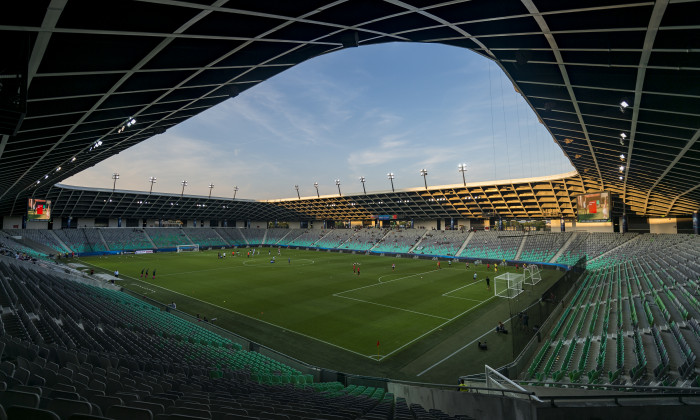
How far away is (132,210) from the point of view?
77062 millimetres

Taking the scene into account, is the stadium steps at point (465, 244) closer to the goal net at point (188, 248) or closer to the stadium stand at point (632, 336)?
the stadium stand at point (632, 336)

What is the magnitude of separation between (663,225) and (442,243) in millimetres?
36450

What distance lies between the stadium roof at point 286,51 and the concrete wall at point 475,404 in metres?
8.54

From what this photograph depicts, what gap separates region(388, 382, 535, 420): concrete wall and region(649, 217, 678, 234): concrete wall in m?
64.0

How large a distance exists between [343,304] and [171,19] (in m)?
26.6

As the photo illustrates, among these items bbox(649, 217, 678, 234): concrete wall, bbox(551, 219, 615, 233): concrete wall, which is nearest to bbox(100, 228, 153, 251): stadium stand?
bbox(551, 219, 615, 233): concrete wall

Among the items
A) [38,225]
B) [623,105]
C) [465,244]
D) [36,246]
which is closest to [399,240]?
[465,244]

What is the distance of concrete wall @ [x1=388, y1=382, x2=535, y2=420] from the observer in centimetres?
650

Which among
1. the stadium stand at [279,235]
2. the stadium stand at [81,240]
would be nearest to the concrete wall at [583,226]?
the stadium stand at [279,235]

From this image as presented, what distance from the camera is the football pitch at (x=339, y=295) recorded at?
22.6m

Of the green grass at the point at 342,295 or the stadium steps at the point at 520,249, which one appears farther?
the stadium steps at the point at 520,249

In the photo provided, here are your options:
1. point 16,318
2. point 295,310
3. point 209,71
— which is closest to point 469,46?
point 209,71

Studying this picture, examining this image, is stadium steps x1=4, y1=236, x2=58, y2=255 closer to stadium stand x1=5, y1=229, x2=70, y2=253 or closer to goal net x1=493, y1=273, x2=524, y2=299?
stadium stand x1=5, y1=229, x2=70, y2=253

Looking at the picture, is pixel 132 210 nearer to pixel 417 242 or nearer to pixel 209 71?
pixel 417 242
